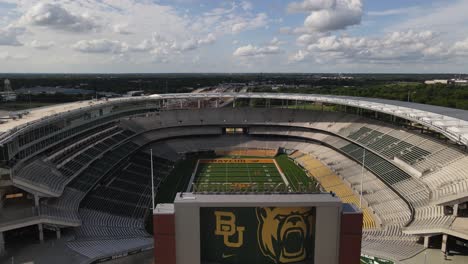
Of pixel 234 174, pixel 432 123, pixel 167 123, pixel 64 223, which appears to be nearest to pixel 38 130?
pixel 64 223

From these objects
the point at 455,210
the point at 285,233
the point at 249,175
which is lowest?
the point at 249,175

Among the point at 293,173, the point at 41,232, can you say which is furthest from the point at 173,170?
the point at 41,232

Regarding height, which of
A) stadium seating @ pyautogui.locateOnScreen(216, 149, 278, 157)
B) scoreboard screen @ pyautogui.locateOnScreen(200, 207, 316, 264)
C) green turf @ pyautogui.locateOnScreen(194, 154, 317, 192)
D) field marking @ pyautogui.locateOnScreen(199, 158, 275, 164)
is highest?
scoreboard screen @ pyautogui.locateOnScreen(200, 207, 316, 264)

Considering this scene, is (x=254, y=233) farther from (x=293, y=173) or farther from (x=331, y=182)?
(x=293, y=173)

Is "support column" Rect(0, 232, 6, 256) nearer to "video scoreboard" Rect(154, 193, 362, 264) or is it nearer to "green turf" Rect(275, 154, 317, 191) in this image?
"video scoreboard" Rect(154, 193, 362, 264)

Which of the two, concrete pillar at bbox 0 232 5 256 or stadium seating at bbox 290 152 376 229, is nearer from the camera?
concrete pillar at bbox 0 232 5 256

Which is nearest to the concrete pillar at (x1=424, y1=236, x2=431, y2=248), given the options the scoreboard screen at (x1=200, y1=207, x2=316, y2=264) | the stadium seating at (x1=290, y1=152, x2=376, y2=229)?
the stadium seating at (x1=290, y1=152, x2=376, y2=229)

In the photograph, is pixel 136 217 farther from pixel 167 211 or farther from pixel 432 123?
pixel 432 123
